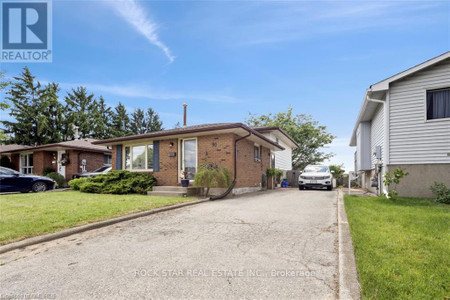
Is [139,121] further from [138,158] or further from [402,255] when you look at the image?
[402,255]

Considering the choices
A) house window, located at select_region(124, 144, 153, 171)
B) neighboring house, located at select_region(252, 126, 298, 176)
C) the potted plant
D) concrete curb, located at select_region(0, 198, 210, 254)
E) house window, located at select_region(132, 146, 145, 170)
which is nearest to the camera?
concrete curb, located at select_region(0, 198, 210, 254)

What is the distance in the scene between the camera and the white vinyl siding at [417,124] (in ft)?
29.5

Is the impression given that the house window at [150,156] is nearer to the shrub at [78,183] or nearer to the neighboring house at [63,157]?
the shrub at [78,183]

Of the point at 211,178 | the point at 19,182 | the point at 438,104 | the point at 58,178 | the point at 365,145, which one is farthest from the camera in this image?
the point at 58,178

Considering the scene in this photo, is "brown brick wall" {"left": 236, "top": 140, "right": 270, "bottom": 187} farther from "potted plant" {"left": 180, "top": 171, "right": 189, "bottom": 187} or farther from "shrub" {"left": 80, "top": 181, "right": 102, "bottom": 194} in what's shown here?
"shrub" {"left": 80, "top": 181, "right": 102, "bottom": 194}

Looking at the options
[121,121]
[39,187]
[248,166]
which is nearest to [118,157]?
[39,187]

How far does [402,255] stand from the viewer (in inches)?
128

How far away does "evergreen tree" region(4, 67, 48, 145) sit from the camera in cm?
2909

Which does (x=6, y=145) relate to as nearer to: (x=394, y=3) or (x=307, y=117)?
(x=307, y=117)

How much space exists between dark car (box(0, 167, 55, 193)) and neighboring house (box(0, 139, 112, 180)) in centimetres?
616

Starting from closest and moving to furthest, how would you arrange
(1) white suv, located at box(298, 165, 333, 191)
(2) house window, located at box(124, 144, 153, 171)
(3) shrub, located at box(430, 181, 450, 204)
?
(3) shrub, located at box(430, 181, 450, 204) → (2) house window, located at box(124, 144, 153, 171) → (1) white suv, located at box(298, 165, 333, 191)

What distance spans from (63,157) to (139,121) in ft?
86.6

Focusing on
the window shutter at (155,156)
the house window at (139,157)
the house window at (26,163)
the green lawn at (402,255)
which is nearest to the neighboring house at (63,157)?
the house window at (26,163)

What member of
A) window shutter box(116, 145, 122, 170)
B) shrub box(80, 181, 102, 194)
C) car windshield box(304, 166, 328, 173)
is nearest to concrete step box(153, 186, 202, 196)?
shrub box(80, 181, 102, 194)
